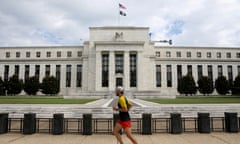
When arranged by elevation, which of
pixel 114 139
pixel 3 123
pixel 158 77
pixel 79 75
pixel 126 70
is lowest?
pixel 114 139

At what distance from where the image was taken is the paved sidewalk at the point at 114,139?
8.34 metres

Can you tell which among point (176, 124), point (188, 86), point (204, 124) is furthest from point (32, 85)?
point (204, 124)

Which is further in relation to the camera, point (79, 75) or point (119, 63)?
point (79, 75)

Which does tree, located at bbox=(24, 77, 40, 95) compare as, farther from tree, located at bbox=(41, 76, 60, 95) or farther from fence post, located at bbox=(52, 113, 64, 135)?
fence post, located at bbox=(52, 113, 64, 135)

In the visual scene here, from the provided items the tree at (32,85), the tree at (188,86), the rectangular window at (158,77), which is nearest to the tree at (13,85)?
the tree at (32,85)

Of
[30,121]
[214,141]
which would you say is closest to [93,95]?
[30,121]

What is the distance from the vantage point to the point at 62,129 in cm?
992

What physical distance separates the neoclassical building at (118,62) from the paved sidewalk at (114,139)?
43255 mm

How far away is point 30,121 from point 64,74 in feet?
188

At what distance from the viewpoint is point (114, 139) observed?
29.4 ft

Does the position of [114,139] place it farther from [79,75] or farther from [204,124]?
[79,75]

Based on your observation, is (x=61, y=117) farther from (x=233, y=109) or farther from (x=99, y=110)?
(x=233, y=109)

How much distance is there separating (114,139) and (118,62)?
1874 inches

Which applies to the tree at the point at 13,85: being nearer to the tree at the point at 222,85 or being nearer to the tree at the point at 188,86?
the tree at the point at 188,86
